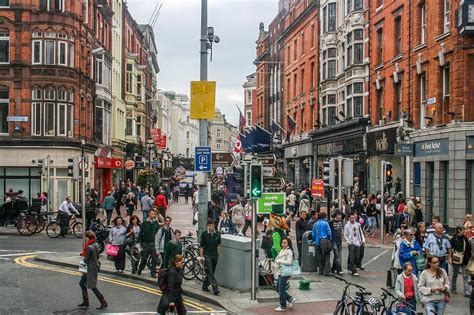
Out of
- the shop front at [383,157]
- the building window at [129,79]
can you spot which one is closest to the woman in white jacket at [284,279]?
the shop front at [383,157]

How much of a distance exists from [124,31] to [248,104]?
7806 cm

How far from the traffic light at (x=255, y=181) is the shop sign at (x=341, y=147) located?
28619 mm

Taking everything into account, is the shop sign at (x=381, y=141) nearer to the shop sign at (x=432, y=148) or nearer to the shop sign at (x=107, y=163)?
the shop sign at (x=432, y=148)

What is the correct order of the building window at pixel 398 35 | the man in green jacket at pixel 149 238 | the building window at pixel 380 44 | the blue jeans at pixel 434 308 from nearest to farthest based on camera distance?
the blue jeans at pixel 434 308 < the man in green jacket at pixel 149 238 < the building window at pixel 398 35 < the building window at pixel 380 44

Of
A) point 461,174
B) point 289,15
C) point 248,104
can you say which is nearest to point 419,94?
point 461,174

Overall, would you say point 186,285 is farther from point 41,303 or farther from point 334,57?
point 334,57

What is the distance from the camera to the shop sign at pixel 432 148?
30.3 m

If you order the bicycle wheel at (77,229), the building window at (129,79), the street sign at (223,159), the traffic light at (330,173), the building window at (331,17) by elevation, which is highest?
the building window at (331,17)

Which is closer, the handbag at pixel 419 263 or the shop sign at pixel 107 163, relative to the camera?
the handbag at pixel 419 263

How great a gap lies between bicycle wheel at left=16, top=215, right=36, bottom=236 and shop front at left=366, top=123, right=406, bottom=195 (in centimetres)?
1881

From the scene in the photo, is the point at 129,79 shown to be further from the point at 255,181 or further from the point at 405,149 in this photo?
the point at 255,181

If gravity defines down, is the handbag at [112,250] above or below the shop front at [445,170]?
below

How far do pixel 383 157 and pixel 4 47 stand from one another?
23.1 meters

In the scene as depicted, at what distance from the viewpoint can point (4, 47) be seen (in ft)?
131
